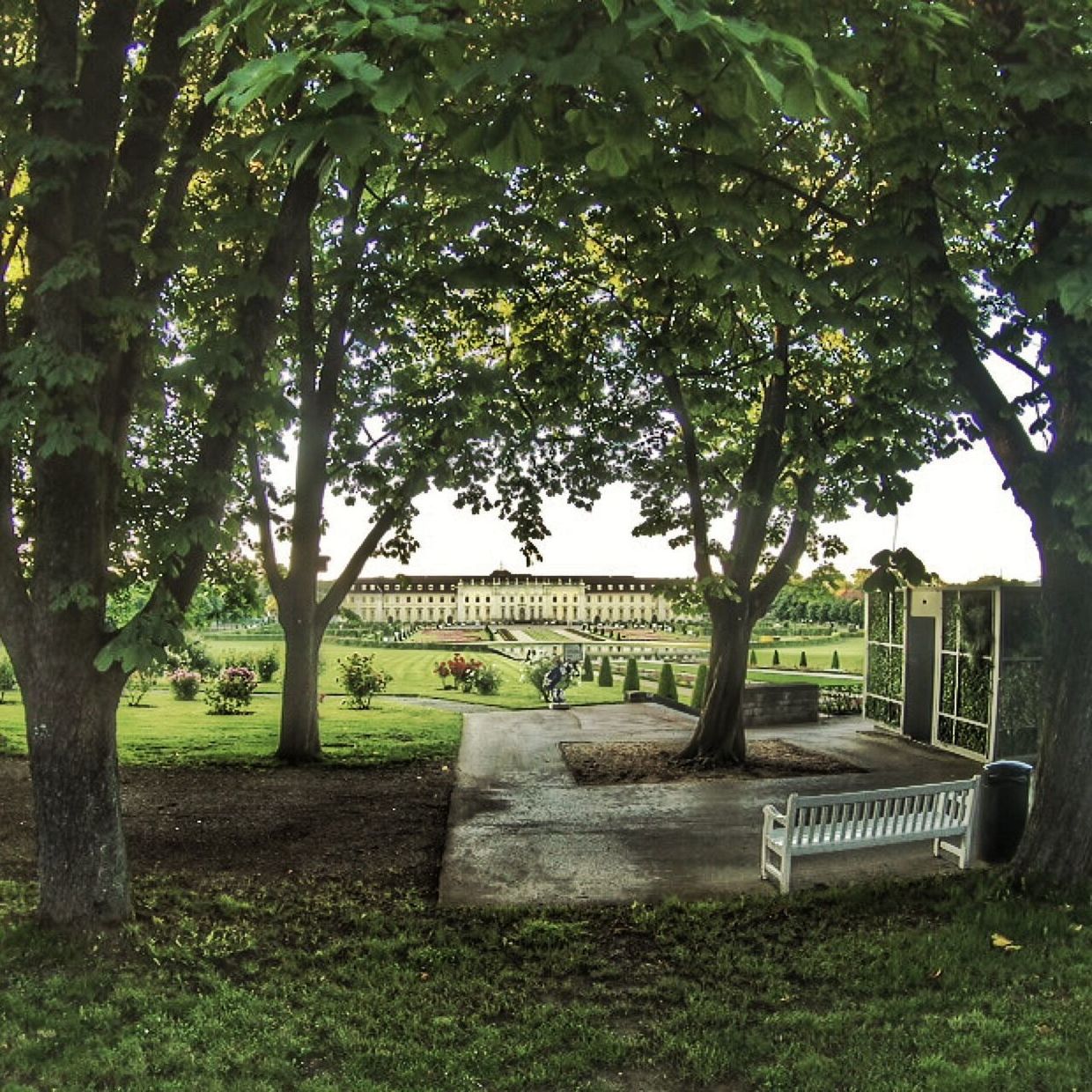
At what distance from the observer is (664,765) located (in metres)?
14.4

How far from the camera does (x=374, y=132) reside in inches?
117

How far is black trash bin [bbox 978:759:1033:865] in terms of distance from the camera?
812 centimetres

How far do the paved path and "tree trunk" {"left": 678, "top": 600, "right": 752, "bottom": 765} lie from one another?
161cm

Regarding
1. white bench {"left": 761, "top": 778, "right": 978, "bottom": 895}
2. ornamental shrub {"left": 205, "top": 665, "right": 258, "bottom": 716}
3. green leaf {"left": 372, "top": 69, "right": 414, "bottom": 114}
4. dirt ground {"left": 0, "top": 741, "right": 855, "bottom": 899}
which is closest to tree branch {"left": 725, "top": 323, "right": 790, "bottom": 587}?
dirt ground {"left": 0, "top": 741, "right": 855, "bottom": 899}

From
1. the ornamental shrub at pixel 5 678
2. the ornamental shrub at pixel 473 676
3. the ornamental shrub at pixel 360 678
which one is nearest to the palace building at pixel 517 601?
the ornamental shrub at pixel 473 676

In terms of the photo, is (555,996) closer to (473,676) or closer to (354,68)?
(354,68)

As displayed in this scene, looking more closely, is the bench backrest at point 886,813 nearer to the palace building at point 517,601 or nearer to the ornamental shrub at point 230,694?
the ornamental shrub at point 230,694

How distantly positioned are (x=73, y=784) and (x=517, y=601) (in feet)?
367

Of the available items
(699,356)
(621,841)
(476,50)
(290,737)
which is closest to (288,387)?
(290,737)

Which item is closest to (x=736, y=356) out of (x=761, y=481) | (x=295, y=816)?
(x=761, y=481)

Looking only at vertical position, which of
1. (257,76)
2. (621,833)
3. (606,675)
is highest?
(257,76)

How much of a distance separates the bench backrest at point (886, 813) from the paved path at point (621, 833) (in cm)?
41

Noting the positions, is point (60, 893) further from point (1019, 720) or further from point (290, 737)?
point (1019, 720)

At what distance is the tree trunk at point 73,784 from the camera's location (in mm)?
5723
